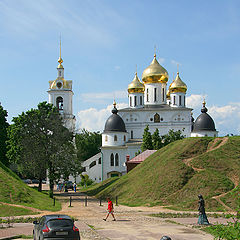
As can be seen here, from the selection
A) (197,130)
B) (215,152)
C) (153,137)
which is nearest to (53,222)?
(215,152)

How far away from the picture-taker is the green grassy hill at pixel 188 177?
28.8 m

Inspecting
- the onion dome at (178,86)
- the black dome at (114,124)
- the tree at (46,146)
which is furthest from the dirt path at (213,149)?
the onion dome at (178,86)

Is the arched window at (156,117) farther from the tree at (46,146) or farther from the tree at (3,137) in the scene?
the tree at (46,146)

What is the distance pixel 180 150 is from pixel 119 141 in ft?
103

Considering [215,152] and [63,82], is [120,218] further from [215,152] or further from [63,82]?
[63,82]

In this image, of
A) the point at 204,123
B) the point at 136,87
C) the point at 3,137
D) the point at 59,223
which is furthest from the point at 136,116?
the point at 59,223

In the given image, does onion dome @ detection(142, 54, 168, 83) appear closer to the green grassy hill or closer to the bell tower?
the bell tower

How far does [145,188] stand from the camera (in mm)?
32719

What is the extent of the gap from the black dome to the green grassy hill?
28835 millimetres

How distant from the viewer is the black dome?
2667 inches

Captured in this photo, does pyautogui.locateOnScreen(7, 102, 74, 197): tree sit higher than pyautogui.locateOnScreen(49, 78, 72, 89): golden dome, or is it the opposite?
pyautogui.locateOnScreen(49, 78, 72, 89): golden dome

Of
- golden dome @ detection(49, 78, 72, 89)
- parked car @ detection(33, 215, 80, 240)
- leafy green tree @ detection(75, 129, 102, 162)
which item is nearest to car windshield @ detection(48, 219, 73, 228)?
parked car @ detection(33, 215, 80, 240)

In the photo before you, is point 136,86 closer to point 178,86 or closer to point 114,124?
point 178,86

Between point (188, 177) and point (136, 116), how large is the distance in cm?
3978
